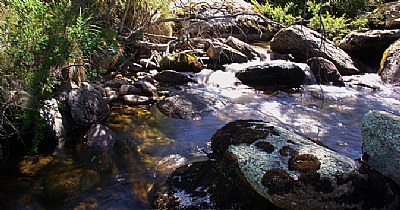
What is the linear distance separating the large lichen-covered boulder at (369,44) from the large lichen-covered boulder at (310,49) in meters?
0.49

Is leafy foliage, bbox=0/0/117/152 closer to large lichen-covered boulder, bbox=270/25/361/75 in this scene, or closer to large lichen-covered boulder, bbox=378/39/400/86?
large lichen-covered boulder, bbox=270/25/361/75

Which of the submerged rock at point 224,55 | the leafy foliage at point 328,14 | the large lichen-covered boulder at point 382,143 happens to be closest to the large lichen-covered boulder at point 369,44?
the leafy foliage at point 328,14

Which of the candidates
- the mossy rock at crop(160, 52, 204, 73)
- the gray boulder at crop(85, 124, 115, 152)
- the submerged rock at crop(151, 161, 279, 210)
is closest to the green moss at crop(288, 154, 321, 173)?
the submerged rock at crop(151, 161, 279, 210)

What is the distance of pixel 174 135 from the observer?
4977 mm

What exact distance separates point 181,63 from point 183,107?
7.80ft

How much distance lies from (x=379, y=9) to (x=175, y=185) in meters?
11.1

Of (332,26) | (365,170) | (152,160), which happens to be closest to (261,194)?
(365,170)

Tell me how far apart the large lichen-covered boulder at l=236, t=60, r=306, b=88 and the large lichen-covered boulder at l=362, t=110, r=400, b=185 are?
412cm

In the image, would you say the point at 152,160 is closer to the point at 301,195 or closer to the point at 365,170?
the point at 301,195

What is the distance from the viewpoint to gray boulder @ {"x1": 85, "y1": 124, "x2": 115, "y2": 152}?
4402mm

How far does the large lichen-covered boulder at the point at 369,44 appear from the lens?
936 centimetres

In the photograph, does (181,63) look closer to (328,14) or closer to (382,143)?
(382,143)

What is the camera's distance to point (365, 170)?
309 centimetres

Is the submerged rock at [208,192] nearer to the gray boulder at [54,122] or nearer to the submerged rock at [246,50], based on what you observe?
the gray boulder at [54,122]
